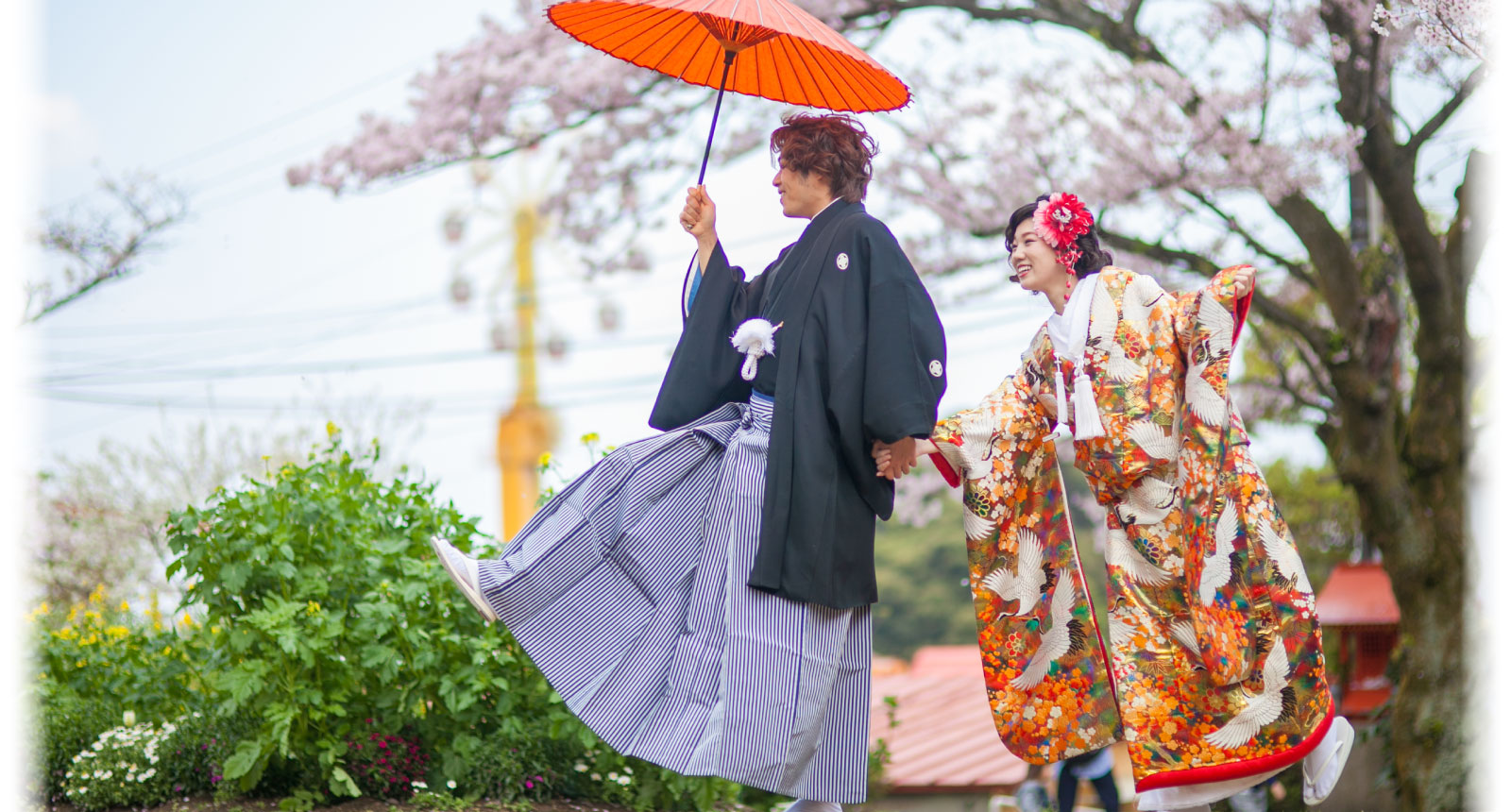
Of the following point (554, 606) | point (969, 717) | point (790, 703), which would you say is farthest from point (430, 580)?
point (969, 717)

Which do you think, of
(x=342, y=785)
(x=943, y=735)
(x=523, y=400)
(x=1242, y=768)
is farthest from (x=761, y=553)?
(x=523, y=400)

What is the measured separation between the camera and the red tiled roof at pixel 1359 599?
6.71 metres

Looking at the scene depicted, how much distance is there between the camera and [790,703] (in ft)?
9.57

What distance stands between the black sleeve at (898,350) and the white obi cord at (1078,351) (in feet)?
1.40

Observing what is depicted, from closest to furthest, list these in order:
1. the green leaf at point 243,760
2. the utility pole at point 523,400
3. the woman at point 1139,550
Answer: the woman at point 1139,550 → the green leaf at point 243,760 → the utility pole at point 523,400

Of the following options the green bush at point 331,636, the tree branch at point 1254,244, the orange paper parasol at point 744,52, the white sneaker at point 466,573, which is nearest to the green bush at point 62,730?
the green bush at point 331,636

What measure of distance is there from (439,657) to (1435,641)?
4374 mm

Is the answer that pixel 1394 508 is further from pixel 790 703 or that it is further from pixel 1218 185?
pixel 790 703

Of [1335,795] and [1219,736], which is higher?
[1219,736]

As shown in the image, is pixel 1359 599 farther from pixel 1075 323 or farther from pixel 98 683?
pixel 98 683

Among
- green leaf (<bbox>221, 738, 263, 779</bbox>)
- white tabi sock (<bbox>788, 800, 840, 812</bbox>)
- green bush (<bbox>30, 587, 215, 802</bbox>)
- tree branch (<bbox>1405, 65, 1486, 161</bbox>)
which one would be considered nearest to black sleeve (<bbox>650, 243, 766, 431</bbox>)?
white tabi sock (<bbox>788, 800, 840, 812</bbox>)

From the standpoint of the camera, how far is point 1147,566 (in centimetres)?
328

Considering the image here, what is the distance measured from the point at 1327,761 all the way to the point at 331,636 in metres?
2.74

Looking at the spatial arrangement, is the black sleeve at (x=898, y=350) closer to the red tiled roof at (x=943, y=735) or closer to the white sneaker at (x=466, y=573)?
the white sneaker at (x=466, y=573)
